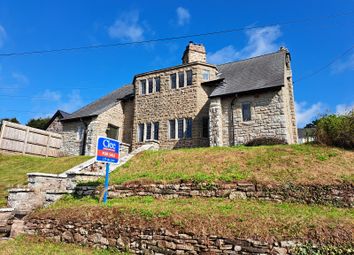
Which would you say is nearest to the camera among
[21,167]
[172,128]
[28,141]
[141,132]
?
[21,167]

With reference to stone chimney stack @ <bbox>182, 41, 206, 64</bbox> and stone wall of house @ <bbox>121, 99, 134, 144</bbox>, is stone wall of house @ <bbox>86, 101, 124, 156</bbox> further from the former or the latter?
stone chimney stack @ <bbox>182, 41, 206, 64</bbox>

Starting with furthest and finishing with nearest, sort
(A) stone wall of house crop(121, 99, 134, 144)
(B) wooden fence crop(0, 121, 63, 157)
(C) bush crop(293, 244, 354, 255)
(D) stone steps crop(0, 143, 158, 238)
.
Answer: (A) stone wall of house crop(121, 99, 134, 144) < (B) wooden fence crop(0, 121, 63, 157) < (D) stone steps crop(0, 143, 158, 238) < (C) bush crop(293, 244, 354, 255)

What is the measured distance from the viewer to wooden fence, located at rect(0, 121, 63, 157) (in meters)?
19.9

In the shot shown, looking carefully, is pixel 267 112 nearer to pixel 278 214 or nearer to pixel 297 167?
pixel 297 167

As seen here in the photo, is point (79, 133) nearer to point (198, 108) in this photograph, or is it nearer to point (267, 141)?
point (198, 108)

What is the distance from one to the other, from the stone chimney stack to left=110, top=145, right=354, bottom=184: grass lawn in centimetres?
1213

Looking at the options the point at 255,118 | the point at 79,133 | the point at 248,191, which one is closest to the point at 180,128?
the point at 255,118

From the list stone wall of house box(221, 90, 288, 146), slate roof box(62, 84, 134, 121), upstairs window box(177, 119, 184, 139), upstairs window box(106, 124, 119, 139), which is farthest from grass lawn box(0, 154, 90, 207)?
stone wall of house box(221, 90, 288, 146)

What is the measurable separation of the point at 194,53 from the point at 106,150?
1590cm

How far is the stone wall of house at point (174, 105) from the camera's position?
67.4 ft

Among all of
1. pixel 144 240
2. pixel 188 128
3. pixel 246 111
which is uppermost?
pixel 246 111

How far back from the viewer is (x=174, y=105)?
70.8 ft

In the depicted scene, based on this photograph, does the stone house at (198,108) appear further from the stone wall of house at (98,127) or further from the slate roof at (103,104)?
the slate roof at (103,104)

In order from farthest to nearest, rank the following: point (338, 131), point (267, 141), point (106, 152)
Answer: point (267, 141)
point (338, 131)
point (106, 152)
